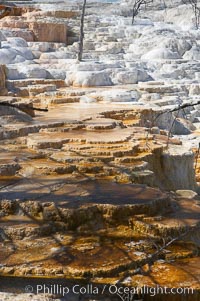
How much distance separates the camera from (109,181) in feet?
19.2

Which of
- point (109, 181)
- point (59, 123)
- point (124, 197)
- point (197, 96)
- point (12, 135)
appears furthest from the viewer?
point (197, 96)

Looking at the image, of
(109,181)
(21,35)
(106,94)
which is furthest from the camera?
(21,35)

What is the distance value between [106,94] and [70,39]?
30.0ft

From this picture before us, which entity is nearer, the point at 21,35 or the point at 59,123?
the point at 59,123

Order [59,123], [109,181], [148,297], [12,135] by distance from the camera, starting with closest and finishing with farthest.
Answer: [148,297] → [109,181] → [12,135] → [59,123]

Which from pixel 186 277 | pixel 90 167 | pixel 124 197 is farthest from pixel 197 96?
pixel 186 277

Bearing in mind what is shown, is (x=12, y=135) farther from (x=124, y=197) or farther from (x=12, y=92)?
(x=12, y=92)

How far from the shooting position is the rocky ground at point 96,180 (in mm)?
3945

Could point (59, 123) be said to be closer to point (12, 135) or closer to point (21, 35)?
point (12, 135)

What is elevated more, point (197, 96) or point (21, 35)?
point (21, 35)

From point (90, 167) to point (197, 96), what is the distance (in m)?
9.37

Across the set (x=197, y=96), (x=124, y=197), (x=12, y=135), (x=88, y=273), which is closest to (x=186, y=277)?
(x=88, y=273)

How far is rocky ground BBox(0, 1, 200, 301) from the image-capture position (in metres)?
3.95

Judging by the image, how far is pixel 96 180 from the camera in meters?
Answer: 5.82
